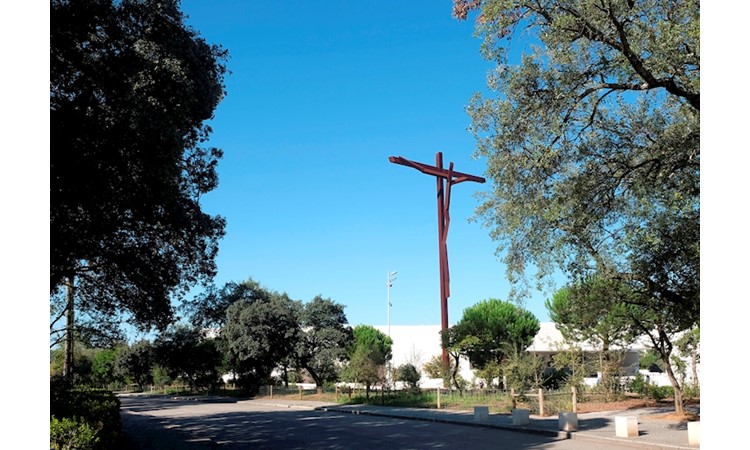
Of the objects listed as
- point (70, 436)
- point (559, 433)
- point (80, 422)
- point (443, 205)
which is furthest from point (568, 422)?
point (443, 205)

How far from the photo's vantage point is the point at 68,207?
11688mm

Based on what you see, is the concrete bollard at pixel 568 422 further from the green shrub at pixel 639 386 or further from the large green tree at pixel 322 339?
the large green tree at pixel 322 339

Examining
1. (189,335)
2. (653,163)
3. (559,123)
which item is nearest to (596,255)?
(653,163)

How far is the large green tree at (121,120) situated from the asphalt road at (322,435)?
5.56m

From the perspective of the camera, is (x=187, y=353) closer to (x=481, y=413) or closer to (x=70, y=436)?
(x=481, y=413)

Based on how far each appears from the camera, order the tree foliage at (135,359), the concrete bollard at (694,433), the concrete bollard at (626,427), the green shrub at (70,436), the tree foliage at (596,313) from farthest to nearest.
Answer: the tree foliage at (135,359) → the tree foliage at (596,313) → the concrete bollard at (626,427) → the concrete bollard at (694,433) → the green shrub at (70,436)

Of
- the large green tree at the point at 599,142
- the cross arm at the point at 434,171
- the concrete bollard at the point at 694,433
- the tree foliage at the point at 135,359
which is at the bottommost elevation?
the tree foliage at the point at 135,359

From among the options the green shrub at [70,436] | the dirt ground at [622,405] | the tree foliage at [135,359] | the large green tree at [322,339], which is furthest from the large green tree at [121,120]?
the tree foliage at [135,359]

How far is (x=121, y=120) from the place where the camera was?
34.9ft

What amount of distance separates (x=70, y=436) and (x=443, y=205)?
94.5 ft

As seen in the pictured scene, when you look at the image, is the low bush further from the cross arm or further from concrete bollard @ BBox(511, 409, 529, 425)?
the cross arm

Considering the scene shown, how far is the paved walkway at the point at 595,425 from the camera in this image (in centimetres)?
1488

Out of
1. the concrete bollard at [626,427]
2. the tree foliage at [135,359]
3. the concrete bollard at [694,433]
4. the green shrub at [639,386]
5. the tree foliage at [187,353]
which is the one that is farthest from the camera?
the tree foliage at [135,359]
